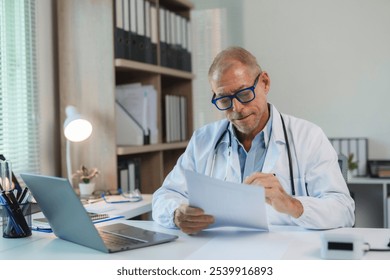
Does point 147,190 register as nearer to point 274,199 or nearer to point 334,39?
point 334,39

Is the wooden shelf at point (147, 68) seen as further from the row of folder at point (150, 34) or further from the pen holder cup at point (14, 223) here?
the pen holder cup at point (14, 223)

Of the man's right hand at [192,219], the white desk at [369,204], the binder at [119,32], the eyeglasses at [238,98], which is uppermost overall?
the binder at [119,32]

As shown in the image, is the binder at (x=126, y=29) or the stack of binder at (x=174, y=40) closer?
the binder at (x=126, y=29)

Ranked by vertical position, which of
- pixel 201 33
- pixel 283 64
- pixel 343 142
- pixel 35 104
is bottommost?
pixel 343 142

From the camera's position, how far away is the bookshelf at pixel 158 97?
104 inches

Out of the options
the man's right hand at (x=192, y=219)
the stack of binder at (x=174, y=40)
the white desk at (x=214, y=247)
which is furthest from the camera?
the stack of binder at (x=174, y=40)

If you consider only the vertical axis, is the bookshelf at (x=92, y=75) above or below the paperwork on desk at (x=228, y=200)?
above

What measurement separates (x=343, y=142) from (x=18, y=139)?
1.84 m

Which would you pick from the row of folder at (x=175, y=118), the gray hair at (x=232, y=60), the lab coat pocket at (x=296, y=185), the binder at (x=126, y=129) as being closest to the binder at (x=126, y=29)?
the binder at (x=126, y=129)

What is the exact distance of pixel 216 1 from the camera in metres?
3.11

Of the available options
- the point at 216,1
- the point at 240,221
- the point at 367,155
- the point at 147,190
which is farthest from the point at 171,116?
the point at 240,221

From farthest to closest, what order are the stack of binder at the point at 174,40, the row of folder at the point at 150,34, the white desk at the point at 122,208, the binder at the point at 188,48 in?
the binder at the point at 188,48, the stack of binder at the point at 174,40, the row of folder at the point at 150,34, the white desk at the point at 122,208

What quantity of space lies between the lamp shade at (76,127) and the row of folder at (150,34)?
0.34 metres

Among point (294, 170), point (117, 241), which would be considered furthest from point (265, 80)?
point (117, 241)
